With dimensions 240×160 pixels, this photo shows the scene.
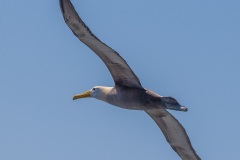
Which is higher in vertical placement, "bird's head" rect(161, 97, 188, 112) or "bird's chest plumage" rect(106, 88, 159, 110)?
"bird's chest plumage" rect(106, 88, 159, 110)

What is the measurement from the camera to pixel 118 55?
108 ft

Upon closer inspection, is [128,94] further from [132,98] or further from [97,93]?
[97,93]

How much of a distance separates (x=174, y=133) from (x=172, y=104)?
160 inches

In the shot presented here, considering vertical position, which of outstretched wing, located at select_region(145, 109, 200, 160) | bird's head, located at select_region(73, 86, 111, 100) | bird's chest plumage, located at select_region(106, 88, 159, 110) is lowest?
outstretched wing, located at select_region(145, 109, 200, 160)

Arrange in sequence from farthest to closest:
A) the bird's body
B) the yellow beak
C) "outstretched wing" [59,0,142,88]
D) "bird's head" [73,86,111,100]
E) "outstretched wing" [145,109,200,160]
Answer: the yellow beak
"outstretched wing" [145,109,200,160]
"bird's head" [73,86,111,100]
the bird's body
"outstretched wing" [59,0,142,88]

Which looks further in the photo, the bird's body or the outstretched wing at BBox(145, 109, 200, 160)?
the outstretched wing at BBox(145, 109, 200, 160)

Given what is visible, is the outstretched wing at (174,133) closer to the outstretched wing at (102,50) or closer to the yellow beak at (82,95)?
the outstretched wing at (102,50)

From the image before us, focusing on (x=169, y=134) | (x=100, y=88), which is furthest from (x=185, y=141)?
(x=100, y=88)

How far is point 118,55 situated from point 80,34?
4.13 ft

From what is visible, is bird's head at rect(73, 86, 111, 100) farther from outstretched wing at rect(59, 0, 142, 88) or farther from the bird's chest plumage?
outstretched wing at rect(59, 0, 142, 88)

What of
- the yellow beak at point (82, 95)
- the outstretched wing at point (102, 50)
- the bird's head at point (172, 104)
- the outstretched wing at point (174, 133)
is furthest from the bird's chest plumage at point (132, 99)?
the yellow beak at point (82, 95)

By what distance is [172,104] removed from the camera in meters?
31.9

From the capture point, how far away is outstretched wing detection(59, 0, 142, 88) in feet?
106

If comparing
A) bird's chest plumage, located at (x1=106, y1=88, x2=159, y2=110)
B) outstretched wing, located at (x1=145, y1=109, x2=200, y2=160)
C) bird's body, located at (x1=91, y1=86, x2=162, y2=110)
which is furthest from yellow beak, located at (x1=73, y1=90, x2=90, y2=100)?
bird's chest plumage, located at (x1=106, y1=88, x2=159, y2=110)
